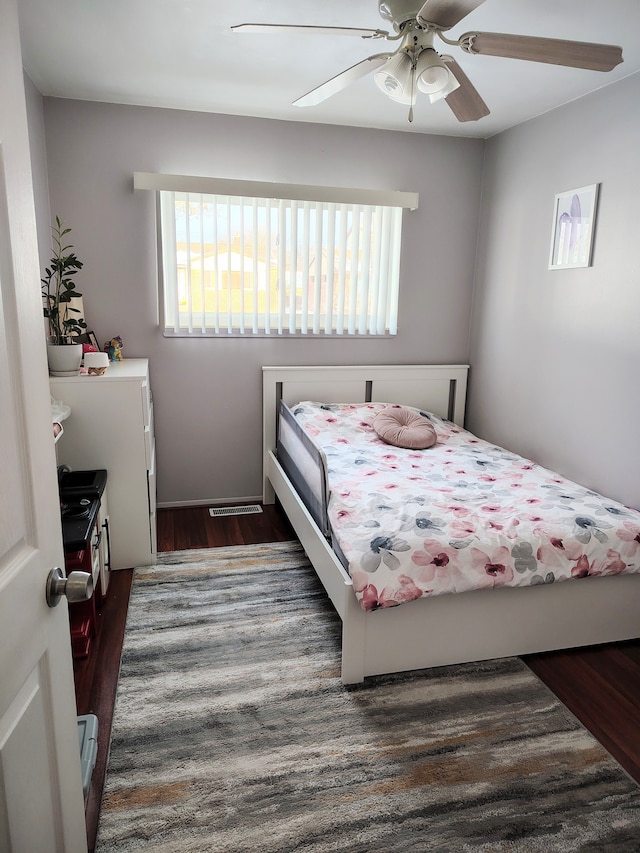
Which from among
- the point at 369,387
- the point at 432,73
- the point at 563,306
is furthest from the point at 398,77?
the point at 369,387

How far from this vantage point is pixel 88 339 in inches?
134

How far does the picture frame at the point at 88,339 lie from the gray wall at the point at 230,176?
0.23 ft

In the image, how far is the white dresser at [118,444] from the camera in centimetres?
280

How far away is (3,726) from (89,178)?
3.25 meters

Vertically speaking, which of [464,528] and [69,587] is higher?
[69,587]

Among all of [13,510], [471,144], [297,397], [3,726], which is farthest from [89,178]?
[3,726]

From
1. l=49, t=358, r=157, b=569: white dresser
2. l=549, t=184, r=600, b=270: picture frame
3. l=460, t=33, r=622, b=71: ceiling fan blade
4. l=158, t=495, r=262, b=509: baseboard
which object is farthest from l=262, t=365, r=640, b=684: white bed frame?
l=460, t=33, r=622, b=71: ceiling fan blade

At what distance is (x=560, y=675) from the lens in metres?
2.23

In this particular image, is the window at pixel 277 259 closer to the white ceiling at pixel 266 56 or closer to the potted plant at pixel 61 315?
the white ceiling at pixel 266 56

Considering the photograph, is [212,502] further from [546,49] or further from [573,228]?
[546,49]

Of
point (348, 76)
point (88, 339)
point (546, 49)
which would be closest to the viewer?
point (546, 49)

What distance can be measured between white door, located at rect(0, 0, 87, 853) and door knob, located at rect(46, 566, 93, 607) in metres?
0.02

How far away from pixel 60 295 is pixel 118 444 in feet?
2.59

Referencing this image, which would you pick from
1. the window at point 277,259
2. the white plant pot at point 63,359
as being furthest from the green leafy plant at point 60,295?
the window at point 277,259
